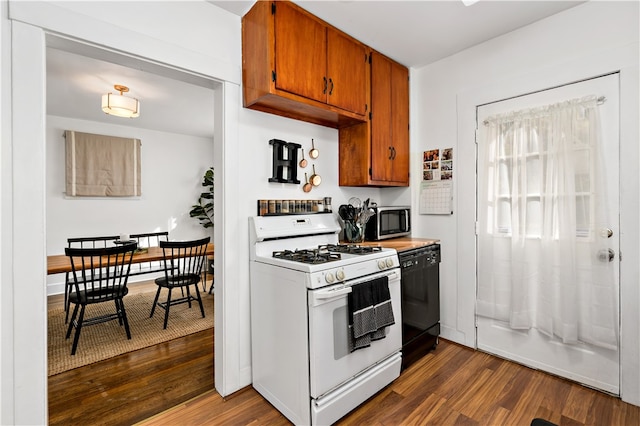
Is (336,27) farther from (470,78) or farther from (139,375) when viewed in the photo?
(139,375)

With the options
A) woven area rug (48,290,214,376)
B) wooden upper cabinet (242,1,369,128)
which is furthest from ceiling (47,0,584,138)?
Result: woven area rug (48,290,214,376)

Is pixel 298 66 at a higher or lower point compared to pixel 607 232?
higher

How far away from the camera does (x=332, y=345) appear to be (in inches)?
69.4

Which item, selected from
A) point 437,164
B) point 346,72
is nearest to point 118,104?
point 346,72

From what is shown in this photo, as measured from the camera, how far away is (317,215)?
101 inches

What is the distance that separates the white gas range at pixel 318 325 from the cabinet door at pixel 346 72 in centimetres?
109

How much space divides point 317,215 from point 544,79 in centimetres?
204

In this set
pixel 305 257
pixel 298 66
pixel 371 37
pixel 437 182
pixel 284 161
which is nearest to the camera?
pixel 305 257

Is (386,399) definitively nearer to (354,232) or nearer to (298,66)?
(354,232)

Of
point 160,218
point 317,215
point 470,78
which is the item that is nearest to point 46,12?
point 317,215

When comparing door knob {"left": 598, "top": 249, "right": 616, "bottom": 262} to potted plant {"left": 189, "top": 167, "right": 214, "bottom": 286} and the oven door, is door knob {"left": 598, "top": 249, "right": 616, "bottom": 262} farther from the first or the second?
potted plant {"left": 189, "top": 167, "right": 214, "bottom": 286}

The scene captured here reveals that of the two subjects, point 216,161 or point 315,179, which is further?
point 315,179

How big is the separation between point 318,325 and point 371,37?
7.57 feet

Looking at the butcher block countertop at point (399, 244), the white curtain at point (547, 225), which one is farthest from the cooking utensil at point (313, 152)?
Answer: the white curtain at point (547, 225)
